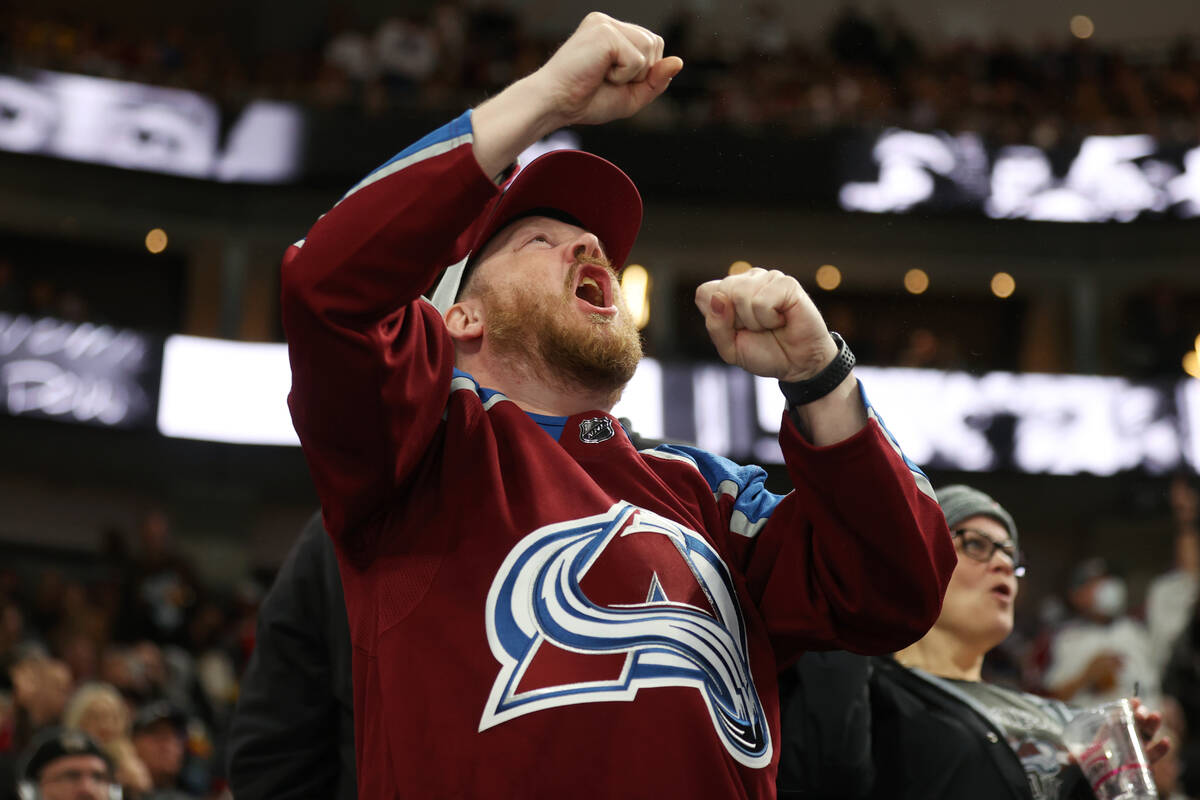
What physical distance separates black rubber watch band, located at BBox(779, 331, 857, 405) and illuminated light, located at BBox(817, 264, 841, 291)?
427 millimetres

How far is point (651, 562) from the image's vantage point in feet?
4.97

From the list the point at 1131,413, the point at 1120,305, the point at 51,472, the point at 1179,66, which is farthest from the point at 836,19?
the point at 51,472

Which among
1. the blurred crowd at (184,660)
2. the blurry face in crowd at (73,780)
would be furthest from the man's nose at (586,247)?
the blurred crowd at (184,660)

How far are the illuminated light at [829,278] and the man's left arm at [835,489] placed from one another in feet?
1.47

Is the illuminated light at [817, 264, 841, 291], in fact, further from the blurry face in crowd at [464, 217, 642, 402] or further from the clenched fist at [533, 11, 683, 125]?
the clenched fist at [533, 11, 683, 125]

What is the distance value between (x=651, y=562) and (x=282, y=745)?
88cm

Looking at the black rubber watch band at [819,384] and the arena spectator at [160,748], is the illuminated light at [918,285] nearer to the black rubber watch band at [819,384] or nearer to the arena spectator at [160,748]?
the black rubber watch band at [819,384]

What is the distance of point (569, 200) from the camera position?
73.4 inches

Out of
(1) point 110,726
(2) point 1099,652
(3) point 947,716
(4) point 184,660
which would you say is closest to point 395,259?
(3) point 947,716

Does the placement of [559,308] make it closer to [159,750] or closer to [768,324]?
[768,324]

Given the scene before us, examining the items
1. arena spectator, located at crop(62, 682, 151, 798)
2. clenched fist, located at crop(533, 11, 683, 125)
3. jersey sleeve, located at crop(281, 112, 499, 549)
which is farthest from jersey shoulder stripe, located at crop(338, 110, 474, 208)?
arena spectator, located at crop(62, 682, 151, 798)

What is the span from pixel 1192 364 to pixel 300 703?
1038cm

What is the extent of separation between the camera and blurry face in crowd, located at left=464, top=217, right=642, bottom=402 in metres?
1.69

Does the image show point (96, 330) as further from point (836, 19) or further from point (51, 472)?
point (836, 19)
